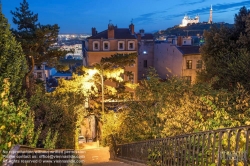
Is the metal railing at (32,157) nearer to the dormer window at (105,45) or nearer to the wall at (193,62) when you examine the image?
the wall at (193,62)

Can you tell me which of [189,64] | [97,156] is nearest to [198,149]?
[97,156]

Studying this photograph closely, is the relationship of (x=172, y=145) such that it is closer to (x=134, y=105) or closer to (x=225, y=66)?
(x=134, y=105)

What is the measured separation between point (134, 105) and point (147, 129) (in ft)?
6.32

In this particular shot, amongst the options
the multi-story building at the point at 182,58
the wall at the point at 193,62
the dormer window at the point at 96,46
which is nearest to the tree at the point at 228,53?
the multi-story building at the point at 182,58

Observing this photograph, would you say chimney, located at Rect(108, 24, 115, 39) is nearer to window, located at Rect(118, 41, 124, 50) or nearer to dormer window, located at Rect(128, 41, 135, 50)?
window, located at Rect(118, 41, 124, 50)

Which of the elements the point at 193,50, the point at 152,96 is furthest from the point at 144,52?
the point at 152,96

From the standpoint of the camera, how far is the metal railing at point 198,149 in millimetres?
3809

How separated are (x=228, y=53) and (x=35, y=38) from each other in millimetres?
12603

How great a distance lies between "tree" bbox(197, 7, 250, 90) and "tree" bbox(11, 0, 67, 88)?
10215 mm

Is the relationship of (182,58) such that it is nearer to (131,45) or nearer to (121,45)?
(131,45)

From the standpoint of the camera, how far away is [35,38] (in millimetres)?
15938

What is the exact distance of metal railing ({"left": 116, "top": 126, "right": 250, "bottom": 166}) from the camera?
3809 mm

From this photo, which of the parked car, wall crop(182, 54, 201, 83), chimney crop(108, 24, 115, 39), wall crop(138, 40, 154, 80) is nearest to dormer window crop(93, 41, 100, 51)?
chimney crop(108, 24, 115, 39)

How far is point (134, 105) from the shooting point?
1195 centimetres
